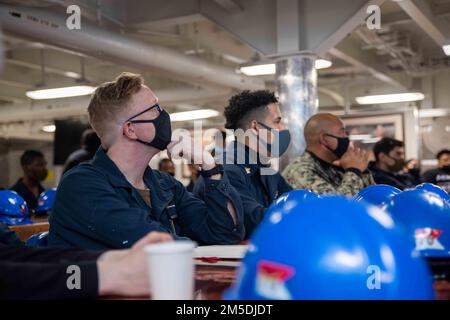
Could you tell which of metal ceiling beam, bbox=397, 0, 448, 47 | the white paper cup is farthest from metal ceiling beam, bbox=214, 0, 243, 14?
the white paper cup

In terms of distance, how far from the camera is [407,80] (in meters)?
13.4

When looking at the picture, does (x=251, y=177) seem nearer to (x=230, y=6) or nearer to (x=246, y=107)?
(x=246, y=107)

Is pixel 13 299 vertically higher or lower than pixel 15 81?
lower

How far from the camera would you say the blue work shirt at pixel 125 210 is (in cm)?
192

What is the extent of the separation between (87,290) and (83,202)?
2.87 feet

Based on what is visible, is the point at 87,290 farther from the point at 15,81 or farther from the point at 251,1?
the point at 15,81

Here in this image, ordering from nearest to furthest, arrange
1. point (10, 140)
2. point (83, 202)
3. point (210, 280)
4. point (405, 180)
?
point (210, 280)
point (83, 202)
point (405, 180)
point (10, 140)

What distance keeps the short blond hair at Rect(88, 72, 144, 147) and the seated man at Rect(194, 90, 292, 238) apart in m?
0.62

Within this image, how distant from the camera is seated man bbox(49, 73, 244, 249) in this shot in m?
1.95

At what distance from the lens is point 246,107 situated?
3775 millimetres

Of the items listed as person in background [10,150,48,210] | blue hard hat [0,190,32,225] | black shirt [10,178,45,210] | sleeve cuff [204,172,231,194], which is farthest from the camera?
person in background [10,150,48,210]

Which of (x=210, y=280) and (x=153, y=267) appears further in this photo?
(x=210, y=280)

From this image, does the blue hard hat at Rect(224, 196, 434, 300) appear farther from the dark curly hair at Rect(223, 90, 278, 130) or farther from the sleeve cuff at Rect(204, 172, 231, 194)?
the dark curly hair at Rect(223, 90, 278, 130)
